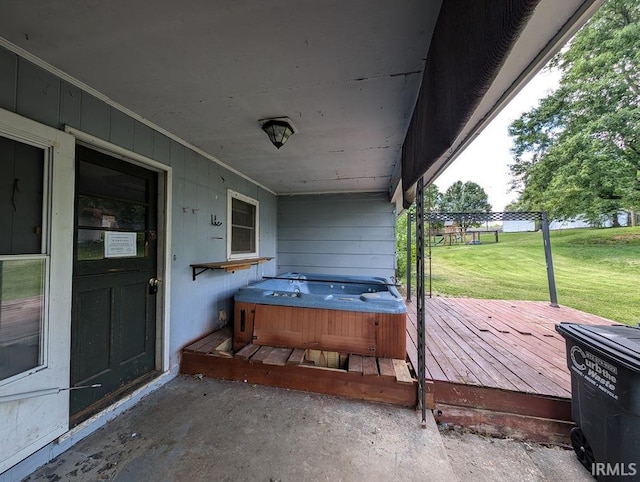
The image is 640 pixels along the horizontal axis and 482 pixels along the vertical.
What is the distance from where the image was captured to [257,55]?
53.9 inches

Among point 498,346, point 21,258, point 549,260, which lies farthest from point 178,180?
point 549,260

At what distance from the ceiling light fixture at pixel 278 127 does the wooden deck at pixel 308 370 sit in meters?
2.09

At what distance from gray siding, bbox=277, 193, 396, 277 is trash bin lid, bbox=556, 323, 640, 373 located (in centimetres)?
302

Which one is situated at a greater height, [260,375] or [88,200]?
[88,200]

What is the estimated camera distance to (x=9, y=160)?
137 cm

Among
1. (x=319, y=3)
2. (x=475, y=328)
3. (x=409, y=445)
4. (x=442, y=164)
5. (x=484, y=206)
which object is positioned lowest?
(x=409, y=445)

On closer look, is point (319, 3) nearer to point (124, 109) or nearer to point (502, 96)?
point (502, 96)

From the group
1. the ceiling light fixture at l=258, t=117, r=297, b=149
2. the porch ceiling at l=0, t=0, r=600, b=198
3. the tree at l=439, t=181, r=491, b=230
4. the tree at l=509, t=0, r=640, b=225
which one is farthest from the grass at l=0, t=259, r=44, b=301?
the tree at l=439, t=181, r=491, b=230

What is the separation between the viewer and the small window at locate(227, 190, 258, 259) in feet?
11.3

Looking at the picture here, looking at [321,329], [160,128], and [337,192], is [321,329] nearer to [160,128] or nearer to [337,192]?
[160,128]

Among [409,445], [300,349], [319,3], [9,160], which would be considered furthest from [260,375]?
[319,3]

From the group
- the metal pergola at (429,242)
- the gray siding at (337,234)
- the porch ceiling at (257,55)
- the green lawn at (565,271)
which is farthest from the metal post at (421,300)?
the green lawn at (565,271)

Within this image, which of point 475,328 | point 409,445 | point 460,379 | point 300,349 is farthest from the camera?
point 475,328

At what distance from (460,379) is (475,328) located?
1.61m
